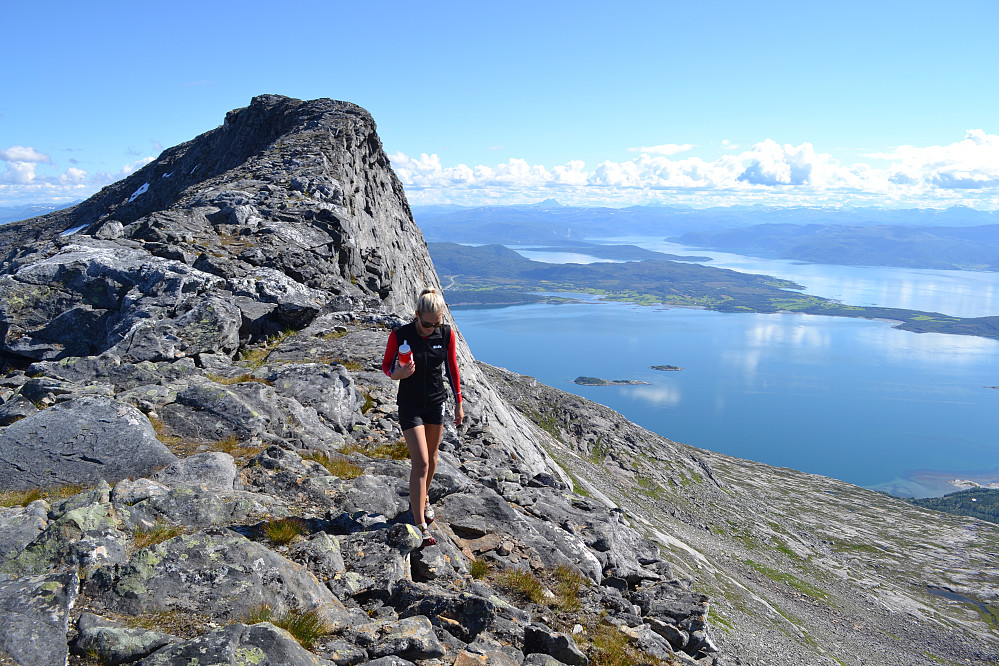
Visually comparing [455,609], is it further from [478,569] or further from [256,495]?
[256,495]

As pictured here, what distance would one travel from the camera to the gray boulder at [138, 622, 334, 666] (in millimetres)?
5945

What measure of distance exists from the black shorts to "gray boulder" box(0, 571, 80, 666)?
191 inches

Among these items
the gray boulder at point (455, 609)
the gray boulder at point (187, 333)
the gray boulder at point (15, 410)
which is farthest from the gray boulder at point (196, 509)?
the gray boulder at point (187, 333)

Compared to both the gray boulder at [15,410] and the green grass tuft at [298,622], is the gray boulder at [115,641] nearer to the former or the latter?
the green grass tuft at [298,622]

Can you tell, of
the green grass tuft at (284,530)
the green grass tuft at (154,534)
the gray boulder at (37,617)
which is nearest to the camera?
the gray boulder at (37,617)

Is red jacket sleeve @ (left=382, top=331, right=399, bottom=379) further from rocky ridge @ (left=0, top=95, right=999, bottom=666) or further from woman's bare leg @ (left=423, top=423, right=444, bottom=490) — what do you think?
rocky ridge @ (left=0, top=95, right=999, bottom=666)

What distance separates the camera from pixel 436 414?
1020 cm

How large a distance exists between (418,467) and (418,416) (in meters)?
0.89

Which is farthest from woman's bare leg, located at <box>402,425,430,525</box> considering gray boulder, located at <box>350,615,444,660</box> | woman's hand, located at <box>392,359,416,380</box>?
gray boulder, located at <box>350,615,444,660</box>

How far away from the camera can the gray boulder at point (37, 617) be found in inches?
231

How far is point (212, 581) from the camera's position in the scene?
756cm

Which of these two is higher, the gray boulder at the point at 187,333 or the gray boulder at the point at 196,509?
the gray boulder at the point at 187,333

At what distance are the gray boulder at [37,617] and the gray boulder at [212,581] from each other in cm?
40

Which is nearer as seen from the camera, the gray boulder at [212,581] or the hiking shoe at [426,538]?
the gray boulder at [212,581]
